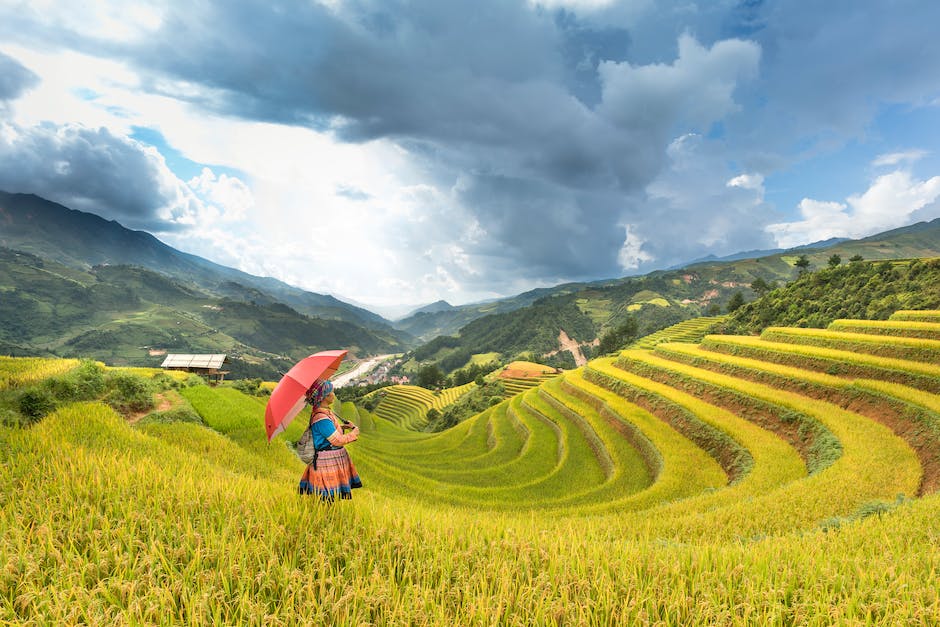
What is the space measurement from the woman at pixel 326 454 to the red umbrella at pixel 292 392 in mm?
189

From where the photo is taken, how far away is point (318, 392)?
502 centimetres

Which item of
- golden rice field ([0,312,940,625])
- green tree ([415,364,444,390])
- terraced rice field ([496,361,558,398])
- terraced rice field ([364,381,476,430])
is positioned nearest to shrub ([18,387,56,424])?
golden rice field ([0,312,940,625])

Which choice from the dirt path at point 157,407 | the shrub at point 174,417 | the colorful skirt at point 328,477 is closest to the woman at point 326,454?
the colorful skirt at point 328,477

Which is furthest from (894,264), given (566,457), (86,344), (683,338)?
(86,344)

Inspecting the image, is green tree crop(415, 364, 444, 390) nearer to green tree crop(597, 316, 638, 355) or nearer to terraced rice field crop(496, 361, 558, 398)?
terraced rice field crop(496, 361, 558, 398)

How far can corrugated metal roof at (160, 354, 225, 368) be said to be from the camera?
86.9 ft

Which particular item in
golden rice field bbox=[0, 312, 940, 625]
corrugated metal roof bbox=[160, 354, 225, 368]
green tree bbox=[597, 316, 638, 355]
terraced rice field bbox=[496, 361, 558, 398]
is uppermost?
corrugated metal roof bbox=[160, 354, 225, 368]

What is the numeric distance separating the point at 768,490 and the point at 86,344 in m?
271

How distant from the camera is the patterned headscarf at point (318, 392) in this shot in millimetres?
4964

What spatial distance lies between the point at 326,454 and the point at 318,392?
85cm

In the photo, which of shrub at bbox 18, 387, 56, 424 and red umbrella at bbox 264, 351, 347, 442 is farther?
shrub at bbox 18, 387, 56, 424

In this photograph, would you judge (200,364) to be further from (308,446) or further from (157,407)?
(308,446)

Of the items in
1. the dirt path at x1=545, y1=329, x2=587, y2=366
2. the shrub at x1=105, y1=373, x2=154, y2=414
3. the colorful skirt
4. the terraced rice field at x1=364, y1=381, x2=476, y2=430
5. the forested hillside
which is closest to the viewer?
the colorful skirt

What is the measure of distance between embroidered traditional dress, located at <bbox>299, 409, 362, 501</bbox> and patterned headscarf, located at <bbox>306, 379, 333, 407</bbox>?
14cm
